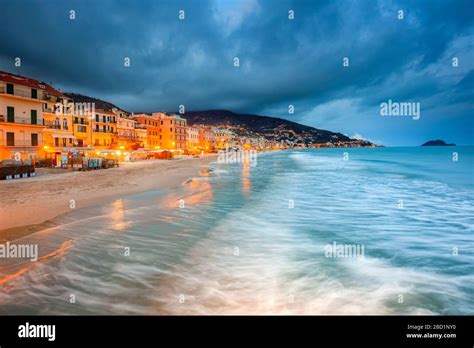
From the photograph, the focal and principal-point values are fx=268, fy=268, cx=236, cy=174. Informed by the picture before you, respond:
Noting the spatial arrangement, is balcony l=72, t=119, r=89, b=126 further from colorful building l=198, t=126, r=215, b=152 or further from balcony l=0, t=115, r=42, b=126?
colorful building l=198, t=126, r=215, b=152

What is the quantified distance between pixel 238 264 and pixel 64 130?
52.4m

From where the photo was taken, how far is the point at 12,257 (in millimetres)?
7320

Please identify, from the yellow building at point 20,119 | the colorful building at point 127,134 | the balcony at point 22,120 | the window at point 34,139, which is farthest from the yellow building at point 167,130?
the window at point 34,139

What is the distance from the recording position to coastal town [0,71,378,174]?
3344 centimetres

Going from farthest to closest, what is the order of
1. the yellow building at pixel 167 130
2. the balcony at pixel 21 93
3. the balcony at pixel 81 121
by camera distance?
the yellow building at pixel 167 130, the balcony at pixel 81 121, the balcony at pixel 21 93

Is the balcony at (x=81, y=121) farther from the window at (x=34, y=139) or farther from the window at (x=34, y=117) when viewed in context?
the window at (x=34, y=139)

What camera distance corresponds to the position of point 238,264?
8.30 metres

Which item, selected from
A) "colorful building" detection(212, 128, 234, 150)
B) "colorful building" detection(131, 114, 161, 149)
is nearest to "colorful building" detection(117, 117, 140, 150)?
"colorful building" detection(131, 114, 161, 149)

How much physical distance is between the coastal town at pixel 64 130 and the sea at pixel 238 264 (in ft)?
82.0

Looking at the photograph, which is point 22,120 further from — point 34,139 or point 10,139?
point 10,139

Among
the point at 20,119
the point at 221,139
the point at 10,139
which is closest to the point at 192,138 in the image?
the point at 221,139

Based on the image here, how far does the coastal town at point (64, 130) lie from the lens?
110 ft

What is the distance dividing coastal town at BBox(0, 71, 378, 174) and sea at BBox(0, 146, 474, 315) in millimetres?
24996
